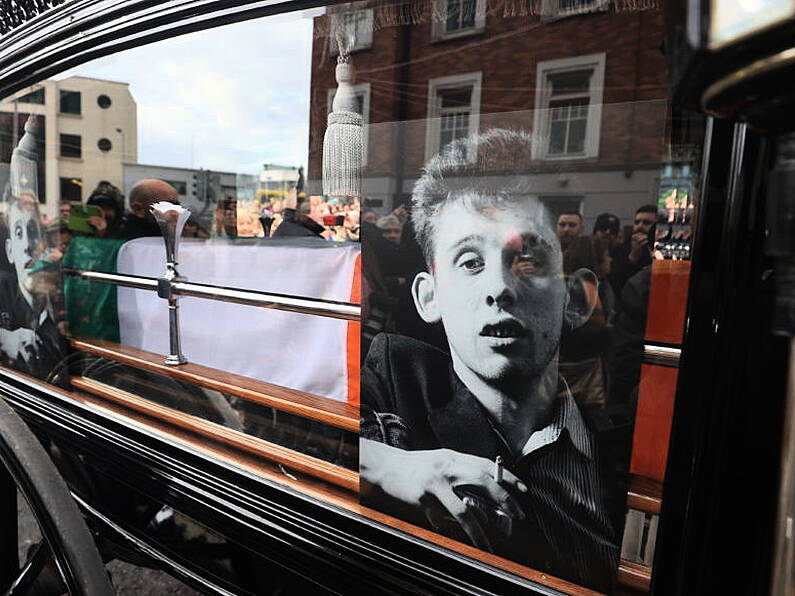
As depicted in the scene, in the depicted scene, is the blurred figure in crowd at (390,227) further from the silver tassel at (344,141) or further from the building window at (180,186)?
the building window at (180,186)

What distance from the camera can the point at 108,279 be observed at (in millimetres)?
1676

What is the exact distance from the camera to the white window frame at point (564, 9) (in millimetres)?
795

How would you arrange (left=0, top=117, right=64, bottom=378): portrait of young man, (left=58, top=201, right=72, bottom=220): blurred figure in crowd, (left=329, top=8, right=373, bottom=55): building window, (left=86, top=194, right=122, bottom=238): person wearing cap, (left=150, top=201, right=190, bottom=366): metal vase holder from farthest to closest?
(left=0, top=117, right=64, bottom=378): portrait of young man < (left=58, top=201, right=72, bottom=220): blurred figure in crowd < (left=86, top=194, right=122, bottom=238): person wearing cap < (left=150, top=201, right=190, bottom=366): metal vase holder < (left=329, top=8, right=373, bottom=55): building window

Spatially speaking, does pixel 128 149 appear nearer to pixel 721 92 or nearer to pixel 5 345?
pixel 5 345

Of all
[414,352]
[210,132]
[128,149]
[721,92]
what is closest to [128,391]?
[128,149]

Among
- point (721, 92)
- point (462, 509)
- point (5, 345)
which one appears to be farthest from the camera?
point (5, 345)

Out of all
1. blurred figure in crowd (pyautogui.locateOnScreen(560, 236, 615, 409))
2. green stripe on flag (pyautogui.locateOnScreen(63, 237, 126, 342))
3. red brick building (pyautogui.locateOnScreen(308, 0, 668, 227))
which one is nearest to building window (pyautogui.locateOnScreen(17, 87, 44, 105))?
green stripe on flag (pyautogui.locateOnScreen(63, 237, 126, 342))

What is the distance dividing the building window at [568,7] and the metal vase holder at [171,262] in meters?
0.92

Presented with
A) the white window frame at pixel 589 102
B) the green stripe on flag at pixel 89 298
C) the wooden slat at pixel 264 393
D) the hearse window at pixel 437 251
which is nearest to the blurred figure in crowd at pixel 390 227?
the hearse window at pixel 437 251

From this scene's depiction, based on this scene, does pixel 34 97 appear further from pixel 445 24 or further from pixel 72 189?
pixel 445 24

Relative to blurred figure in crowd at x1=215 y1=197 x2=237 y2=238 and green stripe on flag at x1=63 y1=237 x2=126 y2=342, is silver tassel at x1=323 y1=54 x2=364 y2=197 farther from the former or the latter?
green stripe on flag at x1=63 y1=237 x2=126 y2=342

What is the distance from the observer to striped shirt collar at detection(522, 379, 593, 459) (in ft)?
2.83

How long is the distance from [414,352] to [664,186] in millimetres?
451

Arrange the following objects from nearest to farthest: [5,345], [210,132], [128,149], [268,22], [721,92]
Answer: [721,92] → [268,22] → [210,132] → [128,149] → [5,345]
